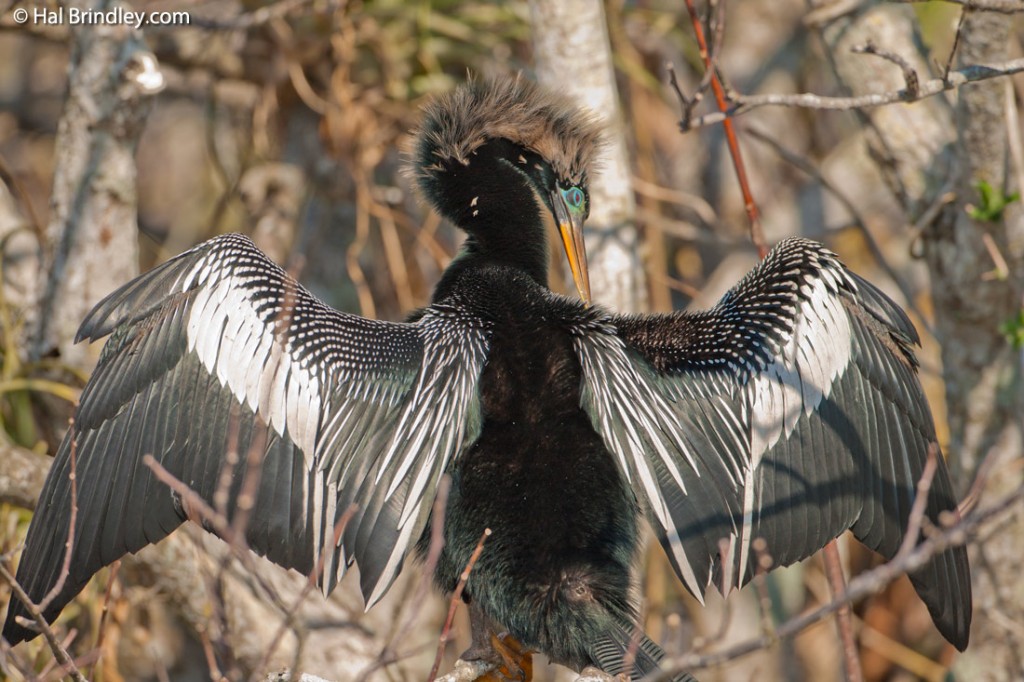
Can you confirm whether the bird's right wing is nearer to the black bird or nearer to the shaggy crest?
the black bird

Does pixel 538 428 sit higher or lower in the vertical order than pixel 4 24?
lower

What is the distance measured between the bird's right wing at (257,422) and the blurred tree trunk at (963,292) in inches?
73.2

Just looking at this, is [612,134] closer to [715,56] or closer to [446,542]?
[715,56]

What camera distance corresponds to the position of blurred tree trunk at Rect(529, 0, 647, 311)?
4156 mm

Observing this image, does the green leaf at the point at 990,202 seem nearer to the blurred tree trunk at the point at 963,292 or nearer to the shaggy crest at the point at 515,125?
the blurred tree trunk at the point at 963,292

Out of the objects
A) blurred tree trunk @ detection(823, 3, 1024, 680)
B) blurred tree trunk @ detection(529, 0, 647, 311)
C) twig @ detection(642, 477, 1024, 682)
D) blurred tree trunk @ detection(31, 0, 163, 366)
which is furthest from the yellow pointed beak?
twig @ detection(642, 477, 1024, 682)

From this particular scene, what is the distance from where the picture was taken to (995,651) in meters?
4.31

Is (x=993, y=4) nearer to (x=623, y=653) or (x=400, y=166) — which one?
(x=623, y=653)

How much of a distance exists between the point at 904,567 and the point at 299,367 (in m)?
1.93

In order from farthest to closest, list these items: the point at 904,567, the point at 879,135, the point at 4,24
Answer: the point at 4,24 < the point at 879,135 < the point at 904,567

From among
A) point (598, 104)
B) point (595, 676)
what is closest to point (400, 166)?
point (598, 104)

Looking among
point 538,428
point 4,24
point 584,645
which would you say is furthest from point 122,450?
point 4,24

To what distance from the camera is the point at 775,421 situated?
10.7 feet

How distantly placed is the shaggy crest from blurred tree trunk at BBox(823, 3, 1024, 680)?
1.22 meters
